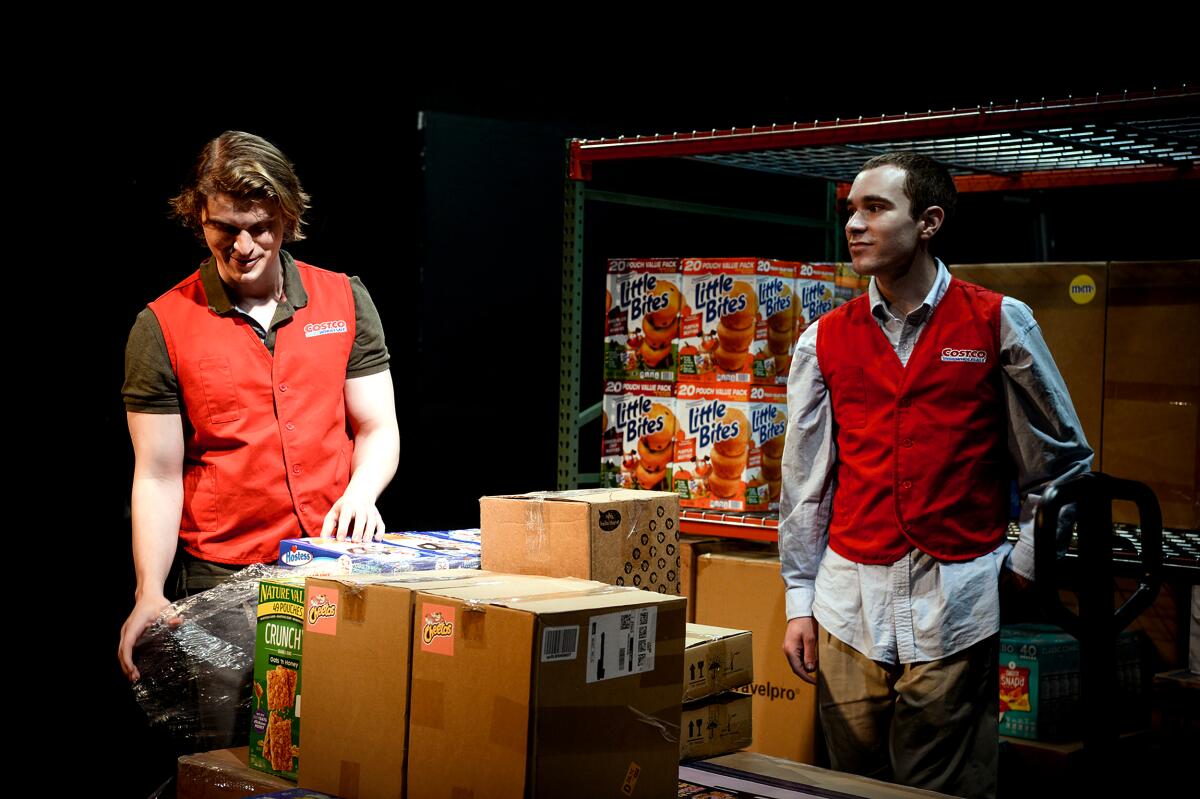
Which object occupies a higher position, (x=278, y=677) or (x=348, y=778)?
(x=278, y=677)

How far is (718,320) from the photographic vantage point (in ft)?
12.1

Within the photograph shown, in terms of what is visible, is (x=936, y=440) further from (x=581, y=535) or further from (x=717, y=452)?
(x=717, y=452)

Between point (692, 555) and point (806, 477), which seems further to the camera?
point (692, 555)

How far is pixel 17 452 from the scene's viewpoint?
3912 millimetres

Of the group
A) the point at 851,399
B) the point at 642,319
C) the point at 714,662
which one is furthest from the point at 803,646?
the point at 642,319

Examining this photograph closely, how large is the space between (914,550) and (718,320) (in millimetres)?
1102

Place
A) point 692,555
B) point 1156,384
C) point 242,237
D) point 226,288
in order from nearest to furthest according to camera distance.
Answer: point 242,237
point 226,288
point 1156,384
point 692,555

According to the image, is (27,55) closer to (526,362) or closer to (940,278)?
(526,362)

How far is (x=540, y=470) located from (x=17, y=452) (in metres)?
2.09

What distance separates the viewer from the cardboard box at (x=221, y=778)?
2.14m

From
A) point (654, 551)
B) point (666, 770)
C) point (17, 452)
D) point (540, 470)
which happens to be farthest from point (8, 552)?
point (666, 770)

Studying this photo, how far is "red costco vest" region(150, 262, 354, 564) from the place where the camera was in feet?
8.79

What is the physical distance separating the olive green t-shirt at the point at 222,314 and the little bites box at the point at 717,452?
3.64 ft

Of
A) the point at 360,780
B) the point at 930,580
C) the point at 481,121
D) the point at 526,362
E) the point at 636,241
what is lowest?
the point at 360,780
